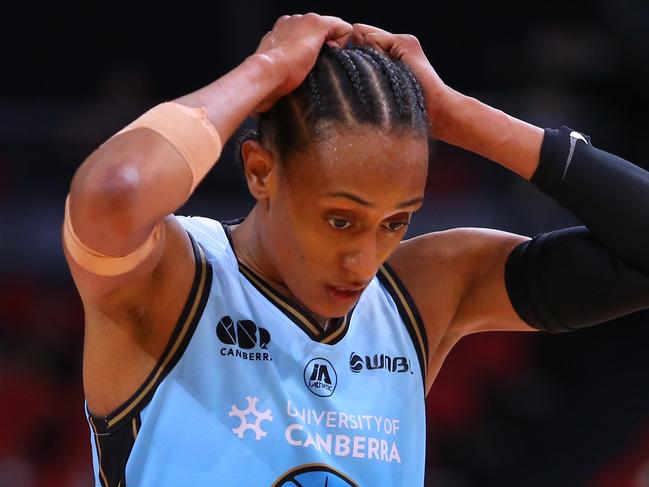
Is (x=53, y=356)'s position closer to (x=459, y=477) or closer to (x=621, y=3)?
(x=459, y=477)

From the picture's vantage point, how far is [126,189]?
2.04m

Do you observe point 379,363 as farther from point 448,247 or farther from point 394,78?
point 394,78

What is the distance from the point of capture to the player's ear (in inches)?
96.4

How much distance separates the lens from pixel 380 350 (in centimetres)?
264

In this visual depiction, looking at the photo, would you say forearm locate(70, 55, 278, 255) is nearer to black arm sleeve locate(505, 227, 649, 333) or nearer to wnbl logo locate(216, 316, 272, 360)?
wnbl logo locate(216, 316, 272, 360)

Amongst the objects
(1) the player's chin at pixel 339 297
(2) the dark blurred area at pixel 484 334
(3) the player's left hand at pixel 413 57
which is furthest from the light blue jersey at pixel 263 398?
(2) the dark blurred area at pixel 484 334

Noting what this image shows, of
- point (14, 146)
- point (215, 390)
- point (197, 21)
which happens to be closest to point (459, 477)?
point (14, 146)

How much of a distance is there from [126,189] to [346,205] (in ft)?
1.58

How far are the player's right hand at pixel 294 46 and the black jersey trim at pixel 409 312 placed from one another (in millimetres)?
567

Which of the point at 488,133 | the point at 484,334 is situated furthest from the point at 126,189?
the point at 484,334

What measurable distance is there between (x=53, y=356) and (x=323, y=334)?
5.01 metres

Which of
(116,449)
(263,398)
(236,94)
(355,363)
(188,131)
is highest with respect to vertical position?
(236,94)

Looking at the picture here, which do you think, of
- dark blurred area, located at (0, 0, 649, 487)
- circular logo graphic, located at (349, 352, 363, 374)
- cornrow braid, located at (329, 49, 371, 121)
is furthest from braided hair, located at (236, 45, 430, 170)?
dark blurred area, located at (0, 0, 649, 487)

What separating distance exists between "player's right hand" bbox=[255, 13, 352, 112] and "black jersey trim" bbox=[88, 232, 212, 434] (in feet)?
1.28
